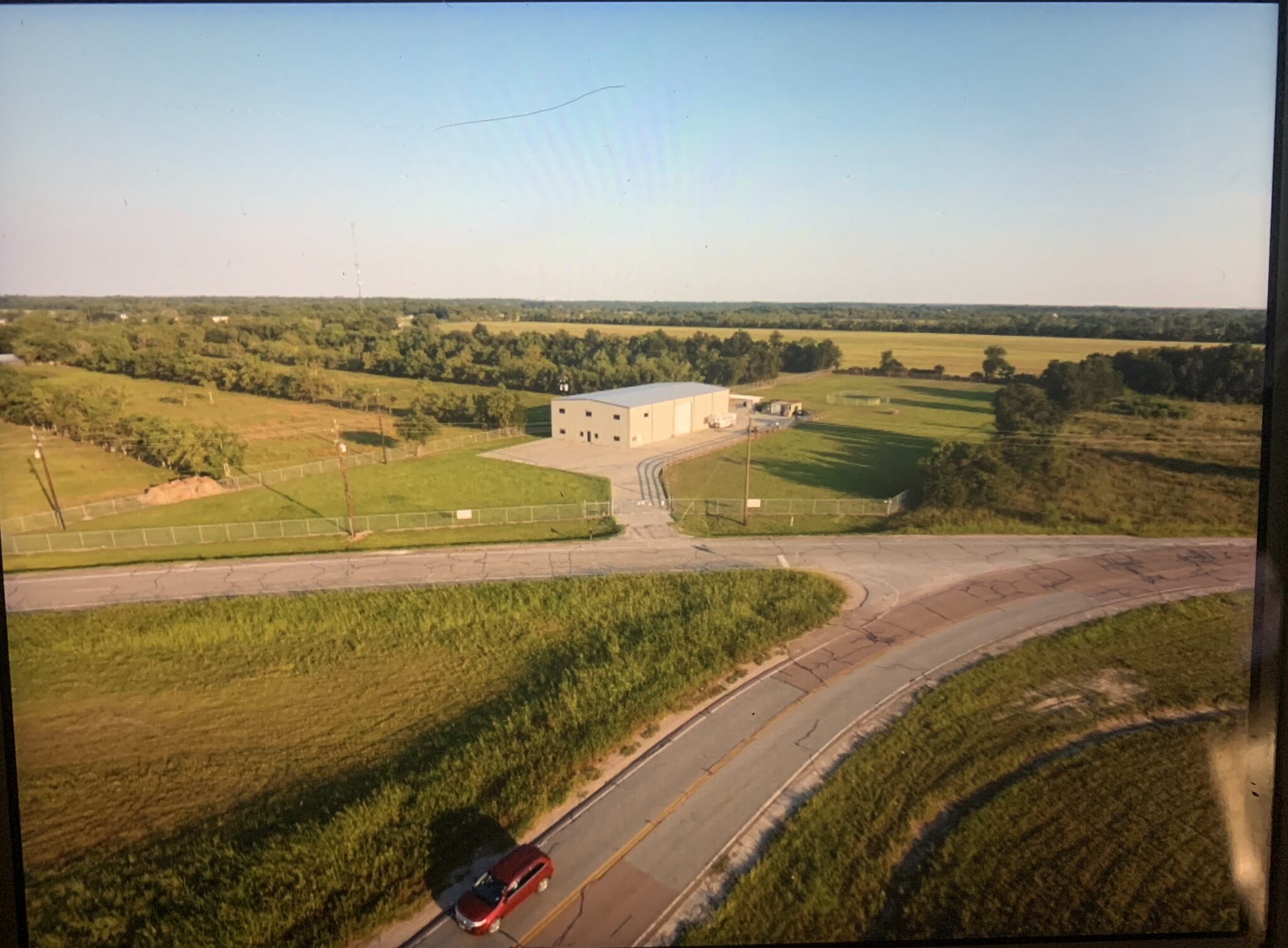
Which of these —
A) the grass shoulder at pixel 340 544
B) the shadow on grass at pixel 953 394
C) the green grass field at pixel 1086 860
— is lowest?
the green grass field at pixel 1086 860

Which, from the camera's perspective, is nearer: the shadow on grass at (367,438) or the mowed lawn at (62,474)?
the mowed lawn at (62,474)

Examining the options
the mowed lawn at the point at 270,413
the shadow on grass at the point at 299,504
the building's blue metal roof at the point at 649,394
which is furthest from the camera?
the building's blue metal roof at the point at 649,394

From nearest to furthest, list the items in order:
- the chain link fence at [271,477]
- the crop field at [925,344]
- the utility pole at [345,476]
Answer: the chain link fence at [271,477], the utility pole at [345,476], the crop field at [925,344]

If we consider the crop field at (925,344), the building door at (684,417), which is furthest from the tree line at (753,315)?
the building door at (684,417)

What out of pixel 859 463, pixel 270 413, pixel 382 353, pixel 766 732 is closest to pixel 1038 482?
pixel 859 463

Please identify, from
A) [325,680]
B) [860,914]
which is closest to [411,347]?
[325,680]

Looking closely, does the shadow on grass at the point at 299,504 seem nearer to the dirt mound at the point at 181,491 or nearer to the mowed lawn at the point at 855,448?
the dirt mound at the point at 181,491

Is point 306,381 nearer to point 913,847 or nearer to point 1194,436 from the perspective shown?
point 913,847

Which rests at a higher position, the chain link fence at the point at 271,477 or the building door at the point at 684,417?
the building door at the point at 684,417
